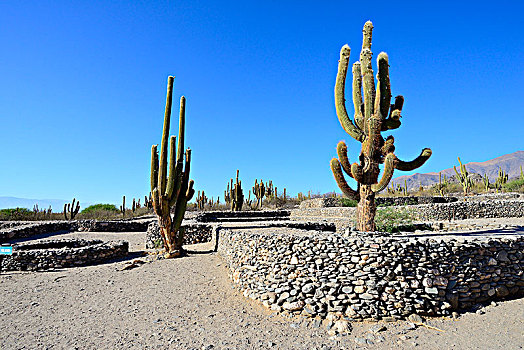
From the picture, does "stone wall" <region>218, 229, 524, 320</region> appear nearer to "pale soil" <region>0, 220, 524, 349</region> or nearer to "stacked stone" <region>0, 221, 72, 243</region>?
"pale soil" <region>0, 220, 524, 349</region>

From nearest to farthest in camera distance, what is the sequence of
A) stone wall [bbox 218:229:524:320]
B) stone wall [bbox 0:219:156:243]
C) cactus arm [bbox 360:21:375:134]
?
stone wall [bbox 218:229:524:320] → cactus arm [bbox 360:21:375:134] → stone wall [bbox 0:219:156:243]

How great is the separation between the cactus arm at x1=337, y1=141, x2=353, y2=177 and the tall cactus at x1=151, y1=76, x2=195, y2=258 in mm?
6735

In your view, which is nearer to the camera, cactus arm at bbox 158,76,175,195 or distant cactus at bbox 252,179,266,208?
cactus arm at bbox 158,76,175,195

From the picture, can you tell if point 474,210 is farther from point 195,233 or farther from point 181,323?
point 181,323

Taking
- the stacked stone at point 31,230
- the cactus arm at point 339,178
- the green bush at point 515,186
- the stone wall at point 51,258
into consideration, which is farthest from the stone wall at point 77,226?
the green bush at point 515,186

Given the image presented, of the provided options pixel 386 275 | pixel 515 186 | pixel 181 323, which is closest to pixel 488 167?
pixel 515 186

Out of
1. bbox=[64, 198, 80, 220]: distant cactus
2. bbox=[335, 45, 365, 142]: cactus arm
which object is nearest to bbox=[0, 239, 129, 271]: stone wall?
bbox=[335, 45, 365, 142]: cactus arm

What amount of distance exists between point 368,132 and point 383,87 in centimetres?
155

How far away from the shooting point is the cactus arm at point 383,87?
1055 cm

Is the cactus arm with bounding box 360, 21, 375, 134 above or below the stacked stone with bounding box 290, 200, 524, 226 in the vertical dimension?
above

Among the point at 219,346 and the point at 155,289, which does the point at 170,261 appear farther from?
the point at 219,346

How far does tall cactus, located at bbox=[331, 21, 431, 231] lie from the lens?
10398mm

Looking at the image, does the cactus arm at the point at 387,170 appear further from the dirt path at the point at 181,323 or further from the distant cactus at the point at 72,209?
the distant cactus at the point at 72,209

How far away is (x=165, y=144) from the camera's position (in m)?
13.5
